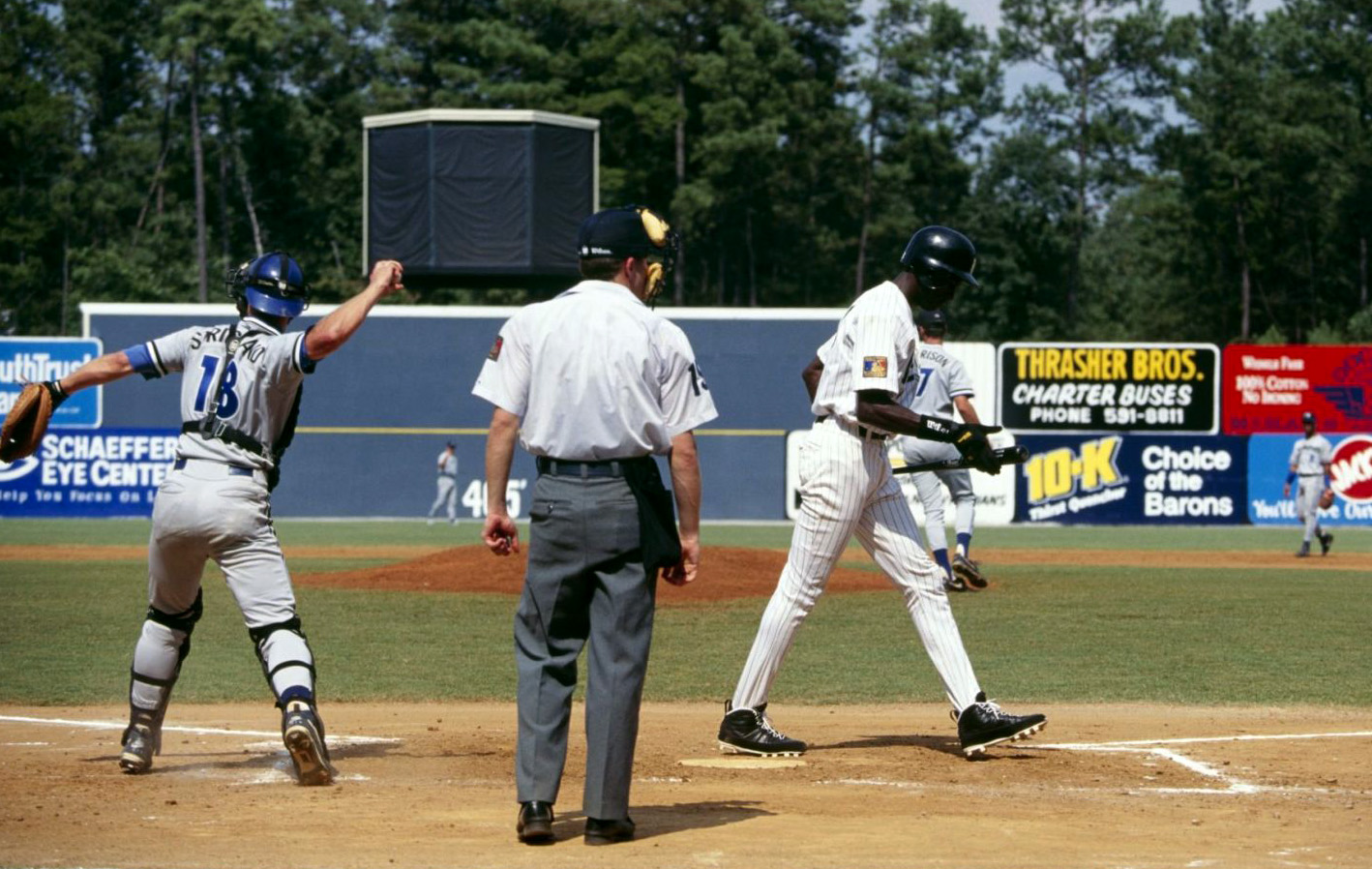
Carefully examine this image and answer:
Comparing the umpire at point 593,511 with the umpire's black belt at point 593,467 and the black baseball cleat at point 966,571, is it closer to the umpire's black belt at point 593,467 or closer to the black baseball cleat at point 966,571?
the umpire's black belt at point 593,467

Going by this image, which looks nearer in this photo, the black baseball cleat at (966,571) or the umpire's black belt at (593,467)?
the umpire's black belt at (593,467)

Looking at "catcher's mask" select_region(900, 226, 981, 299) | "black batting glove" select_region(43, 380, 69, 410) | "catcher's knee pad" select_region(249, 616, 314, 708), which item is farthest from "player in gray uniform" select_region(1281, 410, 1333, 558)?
"black batting glove" select_region(43, 380, 69, 410)

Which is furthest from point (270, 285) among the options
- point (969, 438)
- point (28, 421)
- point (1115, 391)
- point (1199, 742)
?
point (1115, 391)

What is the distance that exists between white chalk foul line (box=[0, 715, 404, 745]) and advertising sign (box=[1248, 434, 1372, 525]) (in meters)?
27.2

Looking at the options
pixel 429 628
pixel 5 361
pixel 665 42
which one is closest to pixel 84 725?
pixel 429 628

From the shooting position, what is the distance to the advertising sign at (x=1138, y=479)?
33.3 meters

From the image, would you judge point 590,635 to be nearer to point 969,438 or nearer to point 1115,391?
point 969,438

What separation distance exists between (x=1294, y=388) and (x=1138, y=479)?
340cm

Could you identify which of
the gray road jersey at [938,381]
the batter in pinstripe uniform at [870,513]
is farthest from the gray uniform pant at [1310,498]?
the batter in pinstripe uniform at [870,513]

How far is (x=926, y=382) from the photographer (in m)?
15.3

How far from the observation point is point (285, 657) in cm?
718

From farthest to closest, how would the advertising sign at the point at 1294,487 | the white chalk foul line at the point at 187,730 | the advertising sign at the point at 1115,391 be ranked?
the advertising sign at the point at 1115,391
the advertising sign at the point at 1294,487
the white chalk foul line at the point at 187,730

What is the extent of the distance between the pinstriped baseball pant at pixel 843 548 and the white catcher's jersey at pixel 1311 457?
18923 mm

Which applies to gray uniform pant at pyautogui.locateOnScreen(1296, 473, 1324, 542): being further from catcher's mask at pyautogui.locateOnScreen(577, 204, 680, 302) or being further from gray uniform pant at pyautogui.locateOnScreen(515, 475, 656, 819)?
gray uniform pant at pyautogui.locateOnScreen(515, 475, 656, 819)
